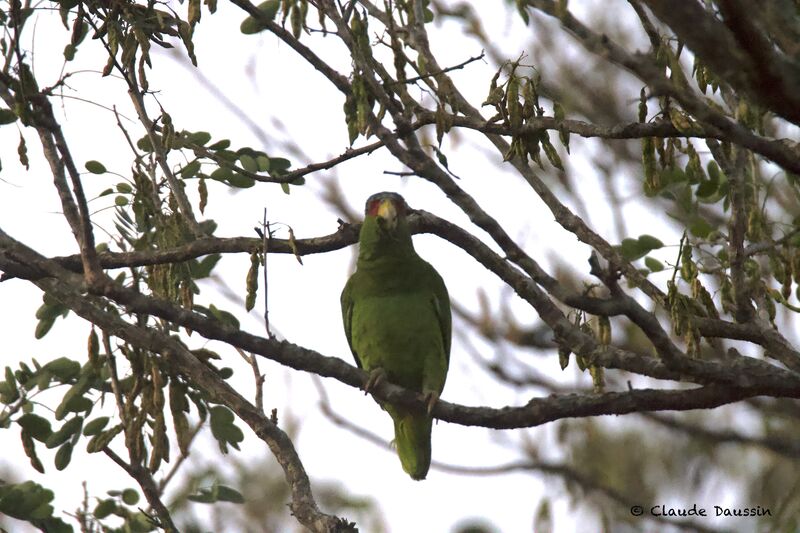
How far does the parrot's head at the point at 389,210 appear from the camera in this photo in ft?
14.8

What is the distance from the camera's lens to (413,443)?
514cm

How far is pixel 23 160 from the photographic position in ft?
11.4

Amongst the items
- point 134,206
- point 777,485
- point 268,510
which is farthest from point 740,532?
point 134,206

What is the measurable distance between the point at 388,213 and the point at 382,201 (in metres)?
0.13

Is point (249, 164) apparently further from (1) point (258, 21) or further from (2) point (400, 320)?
(2) point (400, 320)

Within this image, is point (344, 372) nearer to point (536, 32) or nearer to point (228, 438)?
point (228, 438)

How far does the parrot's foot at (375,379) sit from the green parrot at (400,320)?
15 cm

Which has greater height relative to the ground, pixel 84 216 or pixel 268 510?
pixel 268 510

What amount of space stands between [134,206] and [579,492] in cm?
415

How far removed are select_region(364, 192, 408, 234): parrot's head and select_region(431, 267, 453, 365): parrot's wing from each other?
24.1 inches

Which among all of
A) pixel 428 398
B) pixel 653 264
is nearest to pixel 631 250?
pixel 653 264

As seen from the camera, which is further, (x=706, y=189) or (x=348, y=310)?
(x=348, y=310)

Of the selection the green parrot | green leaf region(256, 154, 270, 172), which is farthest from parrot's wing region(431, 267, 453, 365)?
green leaf region(256, 154, 270, 172)

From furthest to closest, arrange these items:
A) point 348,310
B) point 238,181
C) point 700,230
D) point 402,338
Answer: point 348,310
point 402,338
point 700,230
point 238,181
